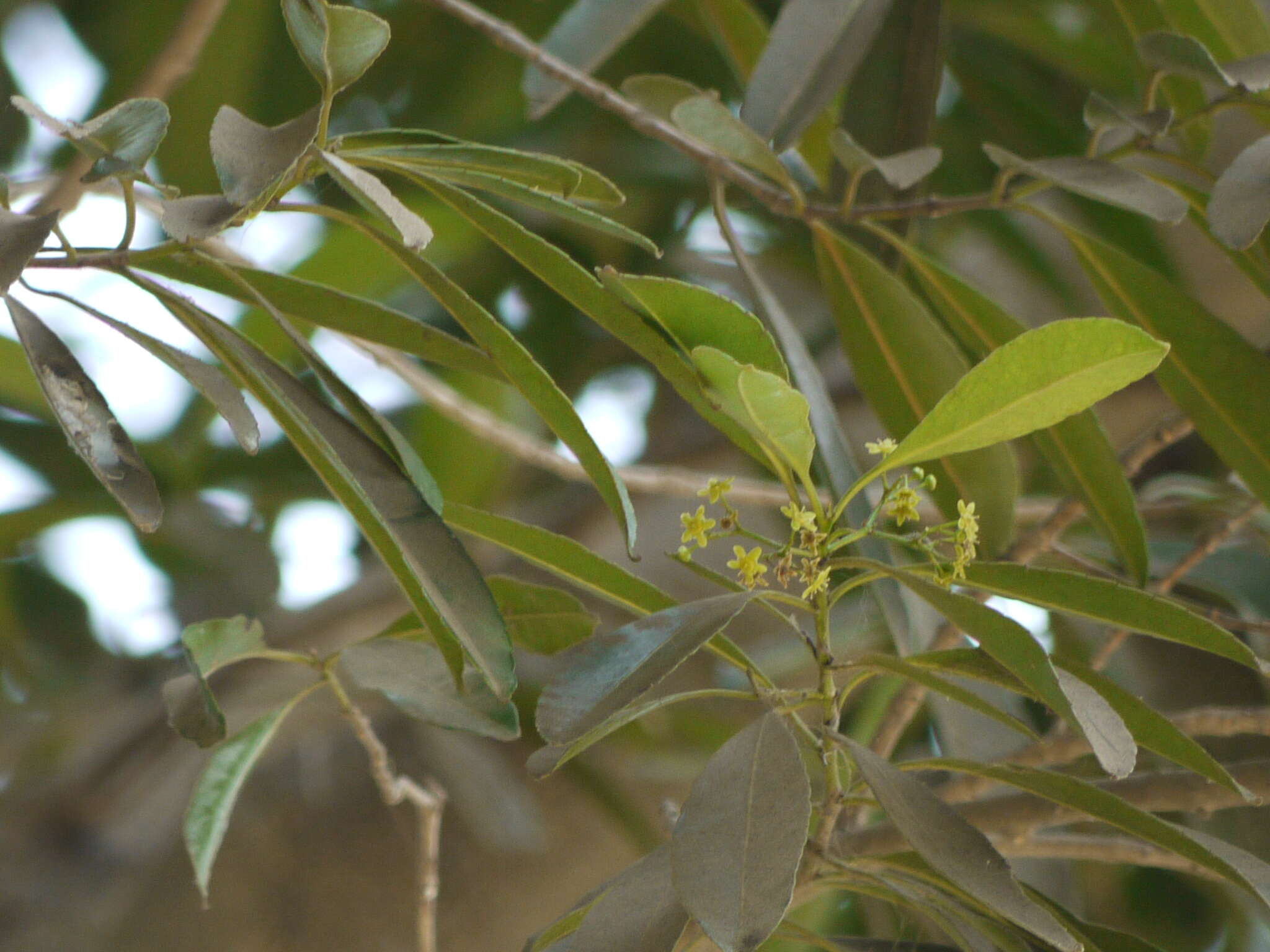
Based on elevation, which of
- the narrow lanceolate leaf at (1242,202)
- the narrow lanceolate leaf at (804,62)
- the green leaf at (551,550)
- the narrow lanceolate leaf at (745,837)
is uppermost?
A: the narrow lanceolate leaf at (804,62)

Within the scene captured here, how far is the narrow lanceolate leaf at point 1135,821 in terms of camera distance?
39 centimetres

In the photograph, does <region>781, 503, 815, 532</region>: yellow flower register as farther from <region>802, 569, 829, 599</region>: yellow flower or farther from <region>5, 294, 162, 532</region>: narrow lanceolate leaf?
<region>5, 294, 162, 532</region>: narrow lanceolate leaf

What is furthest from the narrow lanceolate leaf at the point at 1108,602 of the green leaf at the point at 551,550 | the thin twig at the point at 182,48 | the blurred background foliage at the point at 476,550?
the blurred background foliage at the point at 476,550

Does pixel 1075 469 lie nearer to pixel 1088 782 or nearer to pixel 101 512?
pixel 1088 782

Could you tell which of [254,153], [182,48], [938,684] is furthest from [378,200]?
[182,48]

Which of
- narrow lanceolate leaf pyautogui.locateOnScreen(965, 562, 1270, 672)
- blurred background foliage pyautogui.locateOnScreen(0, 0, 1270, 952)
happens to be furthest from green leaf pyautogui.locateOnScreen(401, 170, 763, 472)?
blurred background foliage pyautogui.locateOnScreen(0, 0, 1270, 952)

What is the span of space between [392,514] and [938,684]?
0.20 m

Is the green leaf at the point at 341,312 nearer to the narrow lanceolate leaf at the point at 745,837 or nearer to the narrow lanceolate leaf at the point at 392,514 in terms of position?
the narrow lanceolate leaf at the point at 392,514

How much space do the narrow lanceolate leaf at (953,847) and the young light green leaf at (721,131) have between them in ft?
0.87

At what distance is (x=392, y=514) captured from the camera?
370mm

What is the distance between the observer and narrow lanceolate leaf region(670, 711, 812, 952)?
0.33 meters

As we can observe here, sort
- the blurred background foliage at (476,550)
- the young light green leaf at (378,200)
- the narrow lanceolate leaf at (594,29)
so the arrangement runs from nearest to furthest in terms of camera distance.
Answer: the young light green leaf at (378,200), the narrow lanceolate leaf at (594,29), the blurred background foliage at (476,550)

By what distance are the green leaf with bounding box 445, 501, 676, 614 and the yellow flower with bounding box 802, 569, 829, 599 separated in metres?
0.09

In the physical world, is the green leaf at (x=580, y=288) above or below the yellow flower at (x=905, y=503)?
above
